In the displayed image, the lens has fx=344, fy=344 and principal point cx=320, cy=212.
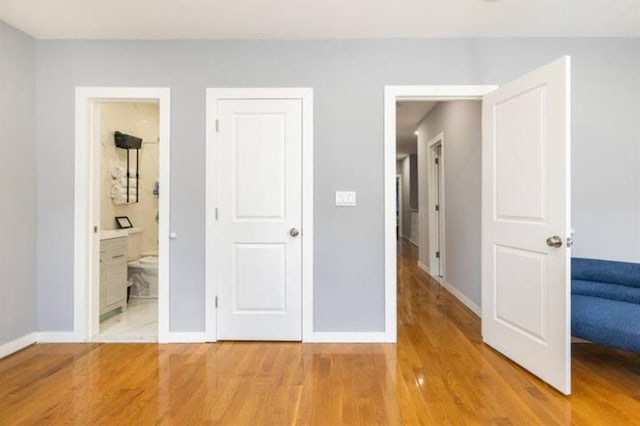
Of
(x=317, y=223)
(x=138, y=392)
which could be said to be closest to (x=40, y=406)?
(x=138, y=392)

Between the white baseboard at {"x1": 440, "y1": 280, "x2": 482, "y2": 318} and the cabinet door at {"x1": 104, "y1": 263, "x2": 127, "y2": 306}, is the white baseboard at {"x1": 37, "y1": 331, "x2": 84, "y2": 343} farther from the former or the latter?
the white baseboard at {"x1": 440, "y1": 280, "x2": 482, "y2": 318}

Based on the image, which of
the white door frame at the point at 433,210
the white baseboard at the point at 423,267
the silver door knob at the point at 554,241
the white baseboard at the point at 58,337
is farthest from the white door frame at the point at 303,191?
the white baseboard at the point at 423,267

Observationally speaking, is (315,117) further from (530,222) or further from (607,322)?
(607,322)

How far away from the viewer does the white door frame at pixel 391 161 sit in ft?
9.32

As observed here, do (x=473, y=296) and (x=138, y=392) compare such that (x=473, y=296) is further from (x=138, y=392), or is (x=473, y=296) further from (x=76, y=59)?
(x=76, y=59)

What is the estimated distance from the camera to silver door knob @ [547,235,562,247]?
82.2 inches

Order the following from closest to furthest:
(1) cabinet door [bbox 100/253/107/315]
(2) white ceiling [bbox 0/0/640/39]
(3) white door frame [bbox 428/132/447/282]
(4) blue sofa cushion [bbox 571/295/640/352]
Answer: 1. (4) blue sofa cushion [bbox 571/295/640/352]
2. (2) white ceiling [bbox 0/0/640/39]
3. (1) cabinet door [bbox 100/253/107/315]
4. (3) white door frame [bbox 428/132/447/282]

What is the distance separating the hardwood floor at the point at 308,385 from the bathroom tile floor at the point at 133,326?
14cm

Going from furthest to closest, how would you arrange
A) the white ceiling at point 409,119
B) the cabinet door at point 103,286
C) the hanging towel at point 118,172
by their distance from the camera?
1. the white ceiling at point 409,119
2. the hanging towel at point 118,172
3. the cabinet door at point 103,286

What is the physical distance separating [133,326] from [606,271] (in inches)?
157

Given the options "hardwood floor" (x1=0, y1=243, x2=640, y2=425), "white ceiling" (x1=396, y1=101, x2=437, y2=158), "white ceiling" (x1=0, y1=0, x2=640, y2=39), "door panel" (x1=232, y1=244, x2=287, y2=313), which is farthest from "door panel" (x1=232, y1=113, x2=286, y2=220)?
"white ceiling" (x1=396, y1=101, x2=437, y2=158)

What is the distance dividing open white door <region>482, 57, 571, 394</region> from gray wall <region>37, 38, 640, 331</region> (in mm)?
628

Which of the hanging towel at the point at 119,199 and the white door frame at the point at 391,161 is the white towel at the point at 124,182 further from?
the white door frame at the point at 391,161

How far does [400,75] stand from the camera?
287 cm
